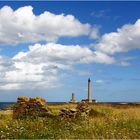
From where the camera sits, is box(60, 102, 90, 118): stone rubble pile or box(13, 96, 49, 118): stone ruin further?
box(13, 96, 49, 118): stone ruin

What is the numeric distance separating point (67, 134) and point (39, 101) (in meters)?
12.3

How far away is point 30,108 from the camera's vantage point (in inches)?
1339

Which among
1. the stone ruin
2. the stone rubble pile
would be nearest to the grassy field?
the stone rubble pile

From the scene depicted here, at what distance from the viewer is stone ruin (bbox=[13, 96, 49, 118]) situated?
110ft

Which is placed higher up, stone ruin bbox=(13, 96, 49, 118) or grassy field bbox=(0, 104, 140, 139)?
stone ruin bbox=(13, 96, 49, 118)

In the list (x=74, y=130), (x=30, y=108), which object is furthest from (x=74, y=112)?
(x=74, y=130)

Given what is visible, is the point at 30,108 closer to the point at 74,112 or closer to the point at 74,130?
the point at 74,112

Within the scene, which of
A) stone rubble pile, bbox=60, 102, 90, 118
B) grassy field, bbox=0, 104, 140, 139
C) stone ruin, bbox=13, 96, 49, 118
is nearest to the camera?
grassy field, bbox=0, 104, 140, 139

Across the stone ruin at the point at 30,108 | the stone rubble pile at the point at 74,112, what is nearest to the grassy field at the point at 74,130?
the stone rubble pile at the point at 74,112

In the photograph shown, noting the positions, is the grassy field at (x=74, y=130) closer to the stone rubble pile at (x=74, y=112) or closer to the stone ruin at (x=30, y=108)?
the stone rubble pile at (x=74, y=112)

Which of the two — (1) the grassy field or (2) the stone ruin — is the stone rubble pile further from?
(1) the grassy field

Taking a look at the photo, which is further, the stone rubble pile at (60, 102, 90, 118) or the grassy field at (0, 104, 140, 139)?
the stone rubble pile at (60, 102, 90, 118)

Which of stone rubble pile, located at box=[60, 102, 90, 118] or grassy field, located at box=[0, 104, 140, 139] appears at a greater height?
stone rubble pile, located at box=[60, 102, 90, 118]

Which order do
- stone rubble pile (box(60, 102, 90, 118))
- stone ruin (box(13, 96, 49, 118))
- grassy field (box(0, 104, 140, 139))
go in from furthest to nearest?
stone ruin (box(13, 96, 49, 118))
stone rubble pile (box(60, 102, 90, 118))
grassy field (box(0, 104, 140, 139))
